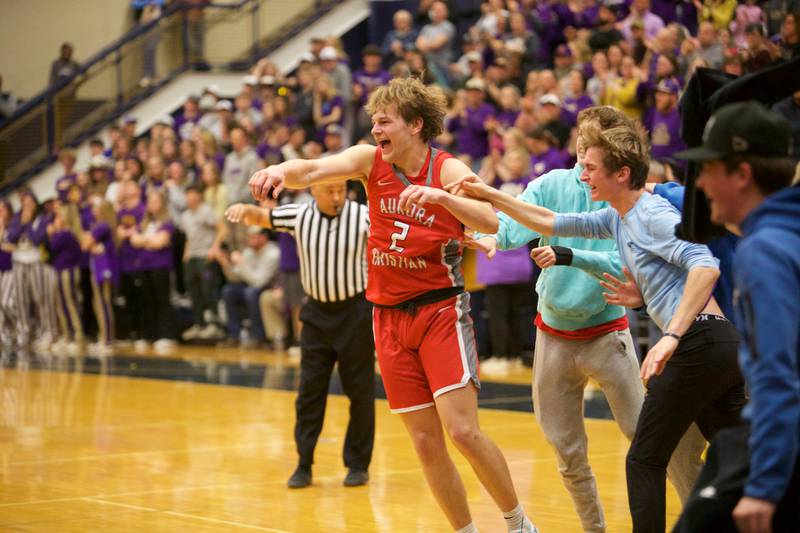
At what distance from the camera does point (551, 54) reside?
56.9ft

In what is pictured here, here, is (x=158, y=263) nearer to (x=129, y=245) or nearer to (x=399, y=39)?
(x=129, y=245)

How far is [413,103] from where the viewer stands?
542 cm

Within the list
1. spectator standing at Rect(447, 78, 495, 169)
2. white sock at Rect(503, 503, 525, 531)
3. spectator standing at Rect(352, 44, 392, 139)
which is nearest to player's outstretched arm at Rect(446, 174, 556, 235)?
white sock at Rect(503, 503, 525, 531)

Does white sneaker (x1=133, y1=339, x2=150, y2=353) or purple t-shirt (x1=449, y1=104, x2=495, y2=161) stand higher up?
purple t-shirt (x1=449, y1=104, x2=495, y2=161)

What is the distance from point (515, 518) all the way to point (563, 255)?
120 cm

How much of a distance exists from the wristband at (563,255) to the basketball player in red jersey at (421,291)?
0.49 metres

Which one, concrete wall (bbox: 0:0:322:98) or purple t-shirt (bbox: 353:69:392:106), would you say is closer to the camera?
purple t-shirt (bbox: 353:69:392:106)

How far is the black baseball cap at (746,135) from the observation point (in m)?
3.34

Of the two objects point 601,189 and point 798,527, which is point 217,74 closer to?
point 601,189

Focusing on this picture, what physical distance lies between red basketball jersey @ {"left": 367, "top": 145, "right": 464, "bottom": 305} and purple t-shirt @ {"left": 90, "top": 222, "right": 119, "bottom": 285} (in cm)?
1300

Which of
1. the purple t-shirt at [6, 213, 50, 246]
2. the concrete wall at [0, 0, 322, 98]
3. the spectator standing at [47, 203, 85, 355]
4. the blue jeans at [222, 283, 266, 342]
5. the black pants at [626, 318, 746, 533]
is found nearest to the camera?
the black pants at [626, 318, 746, 533]

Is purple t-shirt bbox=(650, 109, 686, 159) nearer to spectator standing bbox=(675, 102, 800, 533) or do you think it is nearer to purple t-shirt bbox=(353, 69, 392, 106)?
purple t-shirt bbox=(353, 69, 392, 106)

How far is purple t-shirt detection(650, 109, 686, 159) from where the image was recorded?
12.7m

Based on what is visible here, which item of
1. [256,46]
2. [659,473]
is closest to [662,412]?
[659,473]
